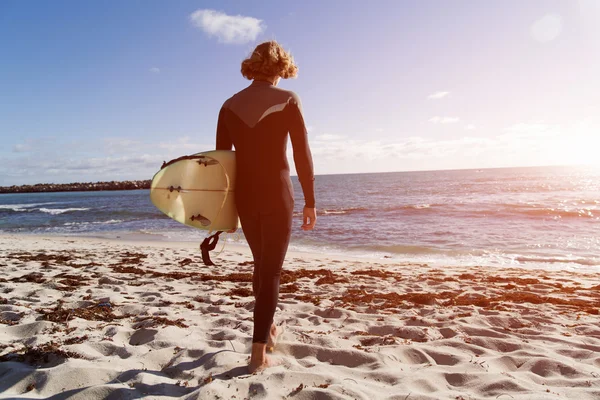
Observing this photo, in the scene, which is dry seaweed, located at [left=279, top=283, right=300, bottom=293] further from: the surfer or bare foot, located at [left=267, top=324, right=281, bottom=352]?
the surfer

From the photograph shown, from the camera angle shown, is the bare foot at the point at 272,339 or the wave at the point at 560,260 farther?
the wave at the point at 560,260

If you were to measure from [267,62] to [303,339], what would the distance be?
2.16 m

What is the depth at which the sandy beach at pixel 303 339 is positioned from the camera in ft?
7.29

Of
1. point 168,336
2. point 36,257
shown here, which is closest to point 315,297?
point 168,336

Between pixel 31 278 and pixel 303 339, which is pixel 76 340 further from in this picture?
pixel 31 278

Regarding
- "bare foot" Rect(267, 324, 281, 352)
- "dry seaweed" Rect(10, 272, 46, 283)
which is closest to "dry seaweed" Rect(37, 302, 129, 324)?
"bare foot" Rect(267, 324, 281, 352)

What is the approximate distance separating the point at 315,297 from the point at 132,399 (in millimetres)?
2899

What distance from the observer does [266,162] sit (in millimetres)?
2332

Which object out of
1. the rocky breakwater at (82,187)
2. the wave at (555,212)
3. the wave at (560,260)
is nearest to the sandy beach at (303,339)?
the wave at (560,260)

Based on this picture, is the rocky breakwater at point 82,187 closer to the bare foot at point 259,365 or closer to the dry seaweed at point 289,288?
the dry seaweed at point 289,288

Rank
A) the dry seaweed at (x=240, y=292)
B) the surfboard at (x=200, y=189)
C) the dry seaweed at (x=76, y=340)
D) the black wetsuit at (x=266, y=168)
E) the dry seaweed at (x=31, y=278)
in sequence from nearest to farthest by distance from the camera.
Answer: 1. the black wetsuit at (x=266, y=168)
2. the surfboard at (x=200, y=189)
3. the dry seaweed at (x=76, y=340)
4. the dry seaweed at (x=240, y=292)
5. the dry seaweed at (x=31, y=278)

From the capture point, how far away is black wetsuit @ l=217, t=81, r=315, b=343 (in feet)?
7.62

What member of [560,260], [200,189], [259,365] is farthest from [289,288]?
[560,260]

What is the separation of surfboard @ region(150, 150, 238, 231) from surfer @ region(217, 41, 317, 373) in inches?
5.5
